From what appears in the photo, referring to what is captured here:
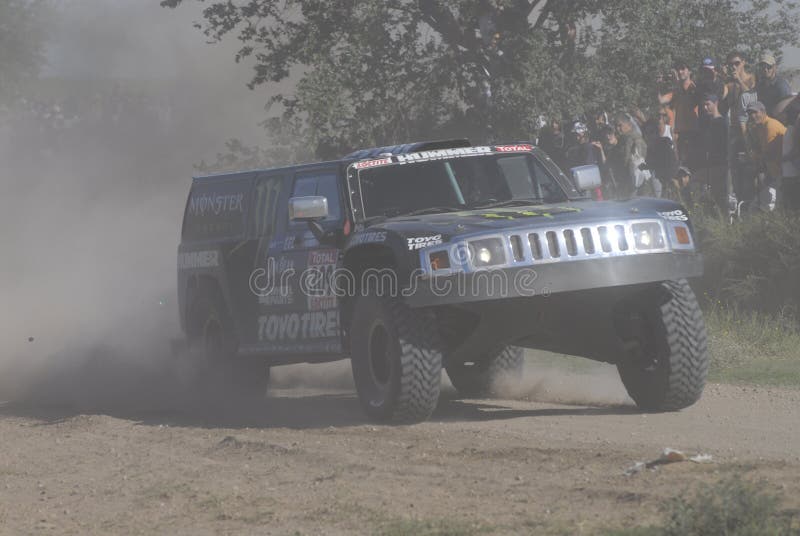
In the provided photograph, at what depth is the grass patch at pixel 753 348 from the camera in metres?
12.0

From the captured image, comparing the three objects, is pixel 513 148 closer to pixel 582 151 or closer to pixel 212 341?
pixel 212 341

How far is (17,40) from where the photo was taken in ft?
176

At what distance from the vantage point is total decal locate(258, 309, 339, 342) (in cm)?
1037

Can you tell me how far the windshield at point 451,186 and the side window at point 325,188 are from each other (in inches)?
8.4

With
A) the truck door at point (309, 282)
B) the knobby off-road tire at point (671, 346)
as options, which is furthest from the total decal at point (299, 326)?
the knobby off-road tire at point (671, 346)

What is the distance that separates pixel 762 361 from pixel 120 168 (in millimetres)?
29355

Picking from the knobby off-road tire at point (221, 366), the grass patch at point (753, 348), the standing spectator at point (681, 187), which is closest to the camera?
the grass patch at point (753, 348)

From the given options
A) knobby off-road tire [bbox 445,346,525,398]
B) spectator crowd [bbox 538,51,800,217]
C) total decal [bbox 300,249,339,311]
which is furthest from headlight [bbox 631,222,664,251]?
spectator crowd [bbox 538,51,800,217]

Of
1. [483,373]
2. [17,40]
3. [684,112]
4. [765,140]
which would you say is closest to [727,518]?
[483,373]

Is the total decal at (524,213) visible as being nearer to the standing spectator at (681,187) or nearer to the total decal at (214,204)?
the total decal at (214,204)

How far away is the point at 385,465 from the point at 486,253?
1572 millimetres

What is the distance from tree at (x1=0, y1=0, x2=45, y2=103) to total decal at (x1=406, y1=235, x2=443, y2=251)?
46532 mm

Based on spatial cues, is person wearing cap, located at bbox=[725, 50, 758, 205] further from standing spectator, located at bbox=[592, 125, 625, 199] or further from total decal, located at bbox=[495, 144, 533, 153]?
total decal, located at bbox=[495, 144, 533, 153]

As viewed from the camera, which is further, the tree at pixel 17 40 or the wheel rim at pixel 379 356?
the tree at pixel 17 40
